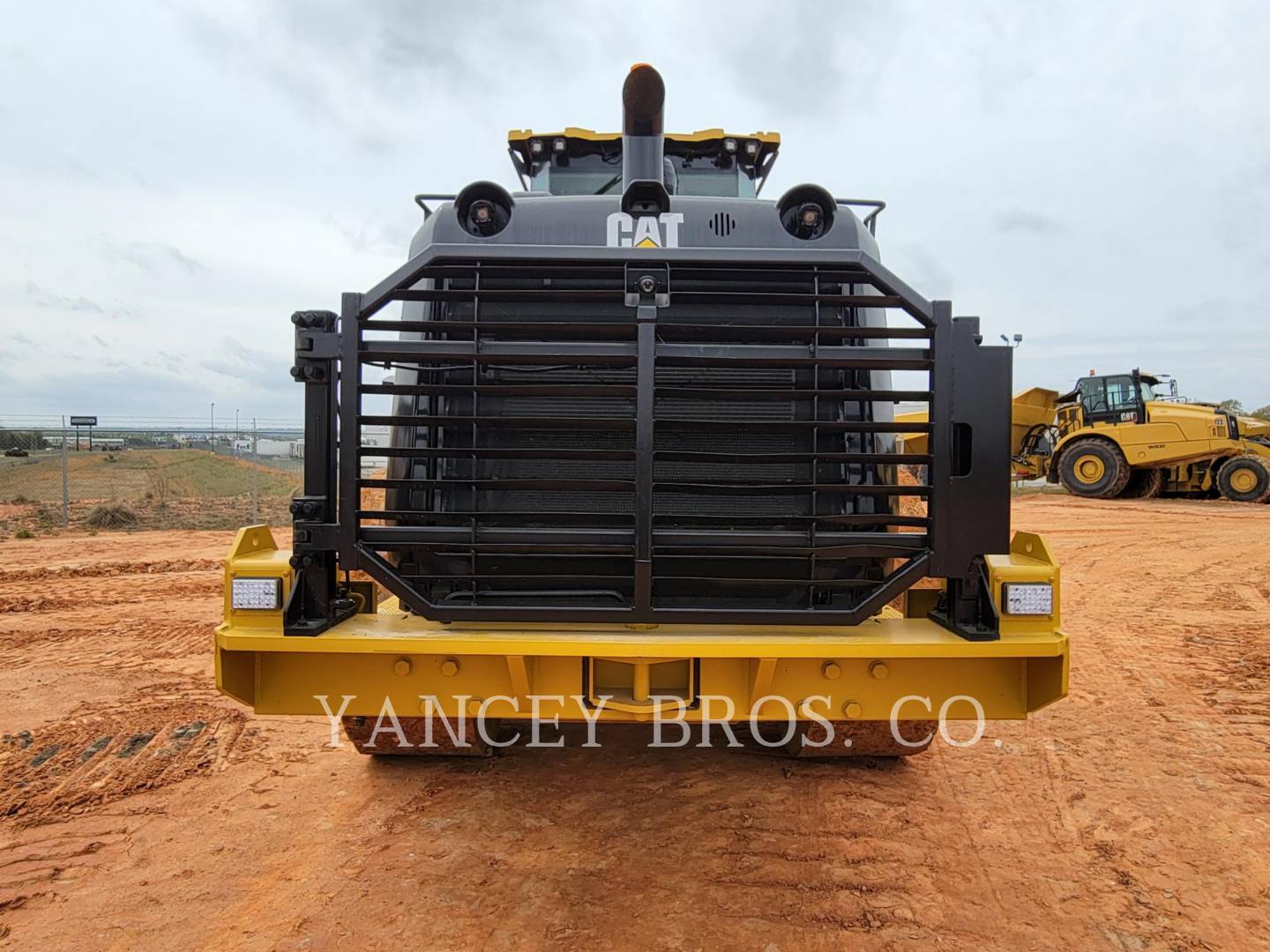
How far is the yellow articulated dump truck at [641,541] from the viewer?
2521 millimetres

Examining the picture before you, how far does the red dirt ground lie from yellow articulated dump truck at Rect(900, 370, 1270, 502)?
1631 centimetres

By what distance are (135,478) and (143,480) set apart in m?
0.84

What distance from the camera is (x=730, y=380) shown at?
283cm

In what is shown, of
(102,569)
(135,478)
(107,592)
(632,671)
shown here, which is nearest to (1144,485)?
(632,671)

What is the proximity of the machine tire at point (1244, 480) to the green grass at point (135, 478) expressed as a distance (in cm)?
2367

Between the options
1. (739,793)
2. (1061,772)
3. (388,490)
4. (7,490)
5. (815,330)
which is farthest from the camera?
(7,490)

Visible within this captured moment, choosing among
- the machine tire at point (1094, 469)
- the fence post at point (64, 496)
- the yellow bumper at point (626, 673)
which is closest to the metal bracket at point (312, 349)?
the yellow bumper at point (626, 673)

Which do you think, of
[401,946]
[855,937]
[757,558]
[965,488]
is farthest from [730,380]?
[401,946]

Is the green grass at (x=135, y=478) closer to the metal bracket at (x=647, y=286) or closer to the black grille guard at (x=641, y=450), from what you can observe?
the black grille guard at (x=641, y=450)

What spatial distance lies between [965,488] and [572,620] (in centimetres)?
137

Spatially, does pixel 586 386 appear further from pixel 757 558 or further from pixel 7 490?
pixel 7 490

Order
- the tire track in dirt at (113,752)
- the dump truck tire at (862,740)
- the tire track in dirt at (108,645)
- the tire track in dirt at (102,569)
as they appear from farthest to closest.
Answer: the tire track in dirt at (102,569)
the tire track in dirt at (108,645)
the tire track in dirt at (113,752)
the dump truck tire at (862,740)

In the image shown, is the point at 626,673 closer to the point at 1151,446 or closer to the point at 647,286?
the point at 647,286

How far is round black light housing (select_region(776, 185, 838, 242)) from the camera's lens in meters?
2.90
